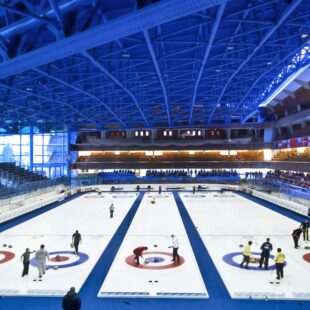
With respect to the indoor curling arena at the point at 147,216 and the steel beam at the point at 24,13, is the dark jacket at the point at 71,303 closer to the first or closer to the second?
the indoor curling arena at the point at 147,216

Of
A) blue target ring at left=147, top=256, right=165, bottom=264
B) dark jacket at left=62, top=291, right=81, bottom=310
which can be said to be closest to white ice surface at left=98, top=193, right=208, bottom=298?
blue target ring at left=147, top=256, right=165, bottom=264

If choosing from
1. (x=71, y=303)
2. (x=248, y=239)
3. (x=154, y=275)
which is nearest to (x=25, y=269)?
(x=154, y=275)

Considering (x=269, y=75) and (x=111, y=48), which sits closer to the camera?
(x=111, y=48)

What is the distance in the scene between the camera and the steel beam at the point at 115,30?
1010cm

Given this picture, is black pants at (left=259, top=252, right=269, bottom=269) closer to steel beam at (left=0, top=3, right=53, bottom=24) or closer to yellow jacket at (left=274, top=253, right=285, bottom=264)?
yellow jacket at (left=274, top=253, right=285, bottom=264)

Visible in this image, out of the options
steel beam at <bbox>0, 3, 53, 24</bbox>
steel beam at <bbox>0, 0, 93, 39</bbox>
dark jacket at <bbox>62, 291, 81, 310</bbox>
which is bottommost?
dark jacket at <bbox>62, 291, 81, 310</bbox>

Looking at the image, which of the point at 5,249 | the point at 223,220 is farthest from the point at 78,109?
the point at 5,249

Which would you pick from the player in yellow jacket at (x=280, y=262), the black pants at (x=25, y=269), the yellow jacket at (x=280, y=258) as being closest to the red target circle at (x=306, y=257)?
the player in yellow jacket at (x=280, y=262)

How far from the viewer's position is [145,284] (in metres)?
14.5

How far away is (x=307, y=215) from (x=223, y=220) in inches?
261

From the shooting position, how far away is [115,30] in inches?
462

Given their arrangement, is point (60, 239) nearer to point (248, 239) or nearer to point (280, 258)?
point (248, 239)

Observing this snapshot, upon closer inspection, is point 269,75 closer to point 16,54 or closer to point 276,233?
point 276,233

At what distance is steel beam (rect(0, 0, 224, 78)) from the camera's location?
10096mm
